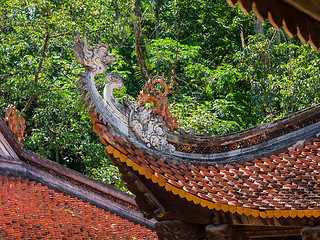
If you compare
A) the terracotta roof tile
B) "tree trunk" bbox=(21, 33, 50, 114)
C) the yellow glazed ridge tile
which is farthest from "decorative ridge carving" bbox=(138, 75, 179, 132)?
"tree trunk" bbox=(21, 33, 50, 114)

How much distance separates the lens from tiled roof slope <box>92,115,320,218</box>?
6090 mm

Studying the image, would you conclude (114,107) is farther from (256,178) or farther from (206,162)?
(256,178)

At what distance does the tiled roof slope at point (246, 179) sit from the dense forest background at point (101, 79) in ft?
21.9

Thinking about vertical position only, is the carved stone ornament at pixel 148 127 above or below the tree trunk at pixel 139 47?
below

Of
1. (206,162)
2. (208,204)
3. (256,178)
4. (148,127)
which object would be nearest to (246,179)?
(256,178)

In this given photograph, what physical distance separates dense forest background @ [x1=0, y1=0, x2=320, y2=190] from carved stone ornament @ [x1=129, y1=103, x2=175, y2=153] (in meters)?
6.98

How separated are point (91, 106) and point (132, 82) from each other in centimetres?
1318

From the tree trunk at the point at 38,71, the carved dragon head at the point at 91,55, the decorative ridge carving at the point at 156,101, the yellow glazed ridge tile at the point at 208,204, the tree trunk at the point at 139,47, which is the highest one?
the tree trunk at the point at 139,47

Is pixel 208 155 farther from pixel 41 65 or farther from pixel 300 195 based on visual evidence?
pixel 41 65

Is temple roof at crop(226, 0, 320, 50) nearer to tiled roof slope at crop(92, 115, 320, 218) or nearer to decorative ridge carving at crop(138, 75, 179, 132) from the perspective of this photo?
tiled roof slope at crop(92, 115, 320, 218)

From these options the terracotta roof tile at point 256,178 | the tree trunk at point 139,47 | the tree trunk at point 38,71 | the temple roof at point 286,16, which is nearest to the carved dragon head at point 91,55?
the terracotta roof tile at point 256,178

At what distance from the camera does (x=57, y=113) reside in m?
16.0

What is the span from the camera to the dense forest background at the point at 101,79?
15.1 m

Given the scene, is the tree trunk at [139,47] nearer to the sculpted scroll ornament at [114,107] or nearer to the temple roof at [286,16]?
the sculpted scroll ornament at [114,107]
